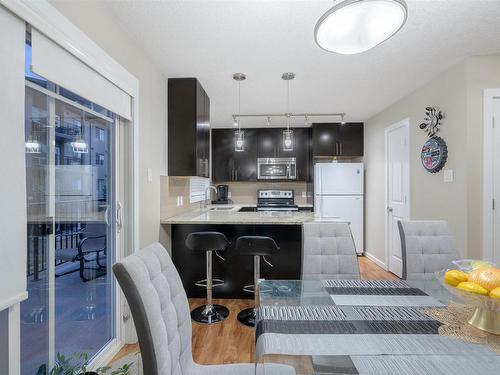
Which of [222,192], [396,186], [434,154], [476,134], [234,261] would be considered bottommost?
[234,261]

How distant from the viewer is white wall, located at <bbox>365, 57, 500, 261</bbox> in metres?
2.39

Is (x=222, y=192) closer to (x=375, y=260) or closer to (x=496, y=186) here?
(x=375, y=260)

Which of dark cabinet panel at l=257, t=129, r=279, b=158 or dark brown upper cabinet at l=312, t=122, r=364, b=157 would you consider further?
dark cabinet panel at l=257, t=129, r=279, b=158

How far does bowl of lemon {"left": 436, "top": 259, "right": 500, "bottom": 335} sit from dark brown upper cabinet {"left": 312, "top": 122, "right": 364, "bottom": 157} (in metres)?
4.06

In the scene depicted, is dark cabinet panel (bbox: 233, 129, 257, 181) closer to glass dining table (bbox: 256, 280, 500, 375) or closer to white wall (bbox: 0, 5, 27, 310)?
glass dining table (bbox: 256, 280, 500, 375)

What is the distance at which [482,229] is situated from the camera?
2.38m

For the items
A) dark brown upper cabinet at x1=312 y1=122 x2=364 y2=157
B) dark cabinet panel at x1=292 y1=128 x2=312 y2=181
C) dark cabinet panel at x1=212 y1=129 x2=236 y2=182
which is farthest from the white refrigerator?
dark cabinet panel at x1=212 y1=129 x2=236 y2=182

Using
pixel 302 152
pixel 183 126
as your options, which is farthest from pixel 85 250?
pixel 302 152

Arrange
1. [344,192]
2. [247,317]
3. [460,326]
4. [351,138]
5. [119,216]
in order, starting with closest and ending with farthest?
[460,326]
[119,216]
[247,317]
[344,192]
[351,138]

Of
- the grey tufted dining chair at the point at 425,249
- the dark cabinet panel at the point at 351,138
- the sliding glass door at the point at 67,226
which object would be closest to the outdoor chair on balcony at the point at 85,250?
the sliding glass door at the point at 67,226

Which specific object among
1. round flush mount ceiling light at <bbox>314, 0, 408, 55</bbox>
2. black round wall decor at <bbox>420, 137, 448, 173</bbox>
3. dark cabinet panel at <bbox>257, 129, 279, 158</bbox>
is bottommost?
→ black round wall decor at <bbox>420, 137, 448, 173</bbox>

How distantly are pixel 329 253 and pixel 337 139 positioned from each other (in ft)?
11.7

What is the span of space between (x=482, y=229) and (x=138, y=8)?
327 centimetres

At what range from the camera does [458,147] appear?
2516 millimetres
